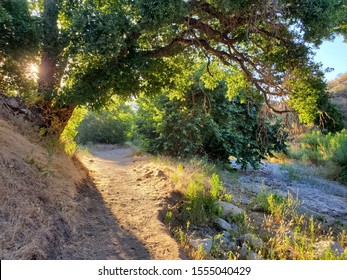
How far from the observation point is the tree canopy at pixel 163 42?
596 cm

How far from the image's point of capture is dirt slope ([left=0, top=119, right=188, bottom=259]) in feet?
11.2

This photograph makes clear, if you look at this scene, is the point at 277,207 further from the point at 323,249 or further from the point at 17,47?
the point at 17,47

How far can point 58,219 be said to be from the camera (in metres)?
4.26

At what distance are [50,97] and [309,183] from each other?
1012 centimetres

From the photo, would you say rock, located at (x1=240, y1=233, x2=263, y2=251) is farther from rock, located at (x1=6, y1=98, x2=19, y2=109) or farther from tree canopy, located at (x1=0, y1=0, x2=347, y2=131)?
rock, located at (x1=6, y1=98, x2=19, y2=109)

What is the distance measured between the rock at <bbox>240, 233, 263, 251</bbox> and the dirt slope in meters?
1.52

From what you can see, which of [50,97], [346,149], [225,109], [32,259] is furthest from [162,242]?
[346,149]

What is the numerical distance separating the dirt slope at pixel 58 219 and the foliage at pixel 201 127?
6.14 meters

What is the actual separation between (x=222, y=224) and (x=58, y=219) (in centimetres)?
303

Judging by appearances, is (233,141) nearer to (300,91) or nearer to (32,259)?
(300,91)

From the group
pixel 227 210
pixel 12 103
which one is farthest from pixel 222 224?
pixel 12 103

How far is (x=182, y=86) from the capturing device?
9.51 metres

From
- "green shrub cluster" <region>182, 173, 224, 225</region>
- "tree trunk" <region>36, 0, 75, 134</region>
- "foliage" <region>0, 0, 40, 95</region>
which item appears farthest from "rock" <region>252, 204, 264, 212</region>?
"foliage" <region>0, 0, 40, 95</region>

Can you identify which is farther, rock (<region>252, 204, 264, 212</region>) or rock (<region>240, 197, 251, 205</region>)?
rock (<region>240, 197, 251, 205</region>)
